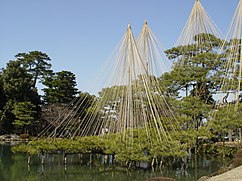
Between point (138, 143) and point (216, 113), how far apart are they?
6209 mm

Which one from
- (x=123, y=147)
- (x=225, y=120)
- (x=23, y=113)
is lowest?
(x=123, y=147)

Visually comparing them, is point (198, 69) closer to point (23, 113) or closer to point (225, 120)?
point (225, 120)

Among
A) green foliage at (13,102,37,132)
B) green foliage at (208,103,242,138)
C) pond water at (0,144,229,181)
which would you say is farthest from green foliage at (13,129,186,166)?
green foliage at (13,102,37,132)

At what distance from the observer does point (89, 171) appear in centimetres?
1636

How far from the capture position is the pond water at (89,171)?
14553mm

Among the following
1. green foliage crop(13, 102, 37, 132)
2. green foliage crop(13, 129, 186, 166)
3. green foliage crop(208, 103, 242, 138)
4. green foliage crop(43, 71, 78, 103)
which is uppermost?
green foliage crop(43, 71, 78, 103)

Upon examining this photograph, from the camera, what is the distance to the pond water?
14.6 m

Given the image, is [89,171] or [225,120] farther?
[225,120]

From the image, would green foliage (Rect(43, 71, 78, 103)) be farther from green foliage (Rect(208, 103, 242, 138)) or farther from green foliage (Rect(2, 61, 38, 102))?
green foliage (Rect(208, 103, 242, 138))

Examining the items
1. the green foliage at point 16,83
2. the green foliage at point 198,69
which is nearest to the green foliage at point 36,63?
the green foliage at point 16,83

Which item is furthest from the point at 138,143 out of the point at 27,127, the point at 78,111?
the point at 27,127

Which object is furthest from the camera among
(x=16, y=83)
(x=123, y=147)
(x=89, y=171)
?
(x=16, y=83)

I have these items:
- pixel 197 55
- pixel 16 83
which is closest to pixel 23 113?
pixel 16 83

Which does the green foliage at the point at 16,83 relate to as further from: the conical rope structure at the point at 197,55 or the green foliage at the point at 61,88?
the conical rope structure at the point at 197,55
